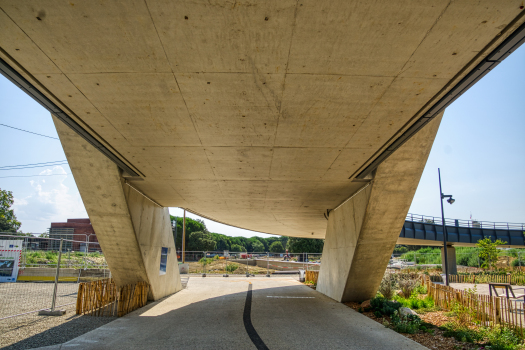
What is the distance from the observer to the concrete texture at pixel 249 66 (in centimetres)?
372

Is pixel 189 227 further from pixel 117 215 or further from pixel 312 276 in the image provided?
pixel 117 215

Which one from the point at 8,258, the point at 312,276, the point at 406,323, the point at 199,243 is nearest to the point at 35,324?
the point at 8,258

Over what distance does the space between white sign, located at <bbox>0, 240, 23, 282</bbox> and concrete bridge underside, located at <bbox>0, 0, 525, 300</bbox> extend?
2.74m

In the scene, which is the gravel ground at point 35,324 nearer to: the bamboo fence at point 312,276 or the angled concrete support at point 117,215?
the angled concrete support at point 117,215

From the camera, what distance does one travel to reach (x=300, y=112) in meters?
5.88

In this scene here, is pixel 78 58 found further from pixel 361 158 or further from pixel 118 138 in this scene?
pixel 361 158

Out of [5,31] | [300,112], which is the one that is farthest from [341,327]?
[5,31]

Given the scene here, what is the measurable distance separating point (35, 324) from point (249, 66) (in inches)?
321

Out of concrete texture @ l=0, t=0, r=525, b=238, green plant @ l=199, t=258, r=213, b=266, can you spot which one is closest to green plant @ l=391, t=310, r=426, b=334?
concrete texture @ l=0, t=0, r=525, b=238

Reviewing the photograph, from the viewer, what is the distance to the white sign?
9.76 m

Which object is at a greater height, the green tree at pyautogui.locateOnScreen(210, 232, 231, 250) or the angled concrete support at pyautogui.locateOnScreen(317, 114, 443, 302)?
the angled concrete support at pyautogui.locateOnScreen(317, 114, 443, 302)

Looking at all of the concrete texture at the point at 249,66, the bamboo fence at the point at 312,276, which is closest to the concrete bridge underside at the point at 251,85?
the concrete texture at the point at 249,66

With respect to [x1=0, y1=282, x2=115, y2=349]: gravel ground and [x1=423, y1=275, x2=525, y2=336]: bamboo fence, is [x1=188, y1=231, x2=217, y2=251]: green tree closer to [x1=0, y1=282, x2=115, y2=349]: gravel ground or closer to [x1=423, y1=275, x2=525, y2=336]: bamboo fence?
[x1=0, y1=282, x2=115, y2=349]: gravel ground

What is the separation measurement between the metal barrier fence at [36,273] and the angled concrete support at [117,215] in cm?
136
